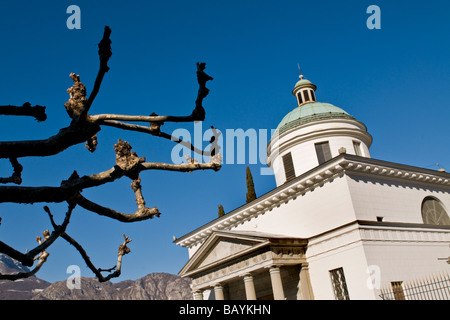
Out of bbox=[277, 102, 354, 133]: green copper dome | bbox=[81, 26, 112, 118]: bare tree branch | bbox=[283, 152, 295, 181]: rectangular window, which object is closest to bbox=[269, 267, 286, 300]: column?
bbox=[283, 152, 295, 181]: rectangular window

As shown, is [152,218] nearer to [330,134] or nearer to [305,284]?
[305,284]

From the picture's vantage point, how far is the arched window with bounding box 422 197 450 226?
22828mm

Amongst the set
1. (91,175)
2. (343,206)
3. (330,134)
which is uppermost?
(330,134)

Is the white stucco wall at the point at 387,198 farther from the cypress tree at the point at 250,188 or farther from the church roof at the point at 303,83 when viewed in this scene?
the cypress tree at the point at 250,188

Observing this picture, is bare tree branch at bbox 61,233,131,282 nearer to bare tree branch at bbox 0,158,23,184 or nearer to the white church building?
bare tree branch at bbox 0,158,23,184

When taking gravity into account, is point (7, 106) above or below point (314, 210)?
below

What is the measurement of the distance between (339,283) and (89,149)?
16.0 meters

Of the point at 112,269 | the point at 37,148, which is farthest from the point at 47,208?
the point at 37,148

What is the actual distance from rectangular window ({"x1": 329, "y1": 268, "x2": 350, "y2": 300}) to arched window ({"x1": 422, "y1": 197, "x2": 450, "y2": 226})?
7173 mm

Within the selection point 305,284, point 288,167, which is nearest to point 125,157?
point 305,284

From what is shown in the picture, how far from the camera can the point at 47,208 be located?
6.86 meters

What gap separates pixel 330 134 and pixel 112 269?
20579 millimetres
